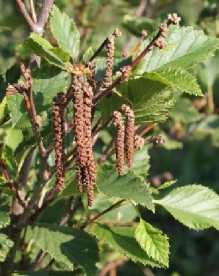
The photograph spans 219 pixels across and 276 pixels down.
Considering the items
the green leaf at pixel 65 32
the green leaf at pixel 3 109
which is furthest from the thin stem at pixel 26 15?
the green leaf at pixel 3 109

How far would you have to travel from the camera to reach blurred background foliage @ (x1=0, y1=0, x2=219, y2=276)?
1.81 m

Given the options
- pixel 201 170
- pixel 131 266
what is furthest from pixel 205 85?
pixel 201 170

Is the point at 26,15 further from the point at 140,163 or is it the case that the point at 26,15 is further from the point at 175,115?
the point at 175,115

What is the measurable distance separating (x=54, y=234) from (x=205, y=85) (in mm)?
971

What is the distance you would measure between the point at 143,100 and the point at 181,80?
11cm

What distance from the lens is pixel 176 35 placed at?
42.8 inches

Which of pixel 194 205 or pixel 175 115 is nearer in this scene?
pixel 194 205

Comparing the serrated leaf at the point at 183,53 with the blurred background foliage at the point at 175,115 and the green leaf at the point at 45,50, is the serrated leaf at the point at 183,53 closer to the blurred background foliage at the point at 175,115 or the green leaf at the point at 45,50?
the green leaf at the point at 45,50

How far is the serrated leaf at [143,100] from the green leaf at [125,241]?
9.9 inches

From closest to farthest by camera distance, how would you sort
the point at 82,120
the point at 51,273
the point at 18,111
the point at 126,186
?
the point at 82,120, the point at 126,186, the point at 18,111, the point at 51,273

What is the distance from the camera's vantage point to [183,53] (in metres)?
1.04

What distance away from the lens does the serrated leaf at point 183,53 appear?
1021 mm

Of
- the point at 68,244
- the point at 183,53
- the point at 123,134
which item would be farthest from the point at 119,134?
the point at 68,244

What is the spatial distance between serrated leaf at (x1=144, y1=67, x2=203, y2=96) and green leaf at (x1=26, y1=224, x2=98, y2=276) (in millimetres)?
422
